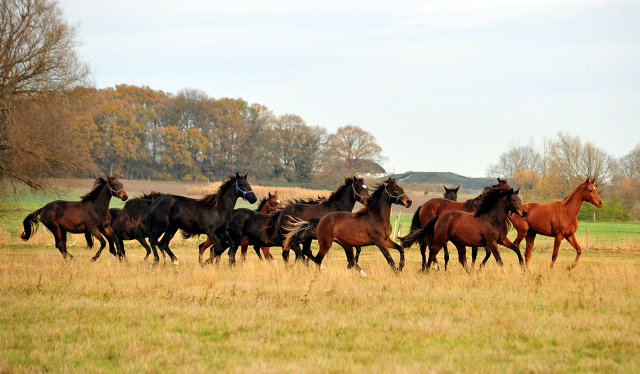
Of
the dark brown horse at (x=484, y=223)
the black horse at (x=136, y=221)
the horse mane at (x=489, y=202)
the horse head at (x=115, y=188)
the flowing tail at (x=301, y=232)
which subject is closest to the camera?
the dark brown horse at (x=484, y=223)

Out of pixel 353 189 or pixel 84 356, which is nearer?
pixel 84 356

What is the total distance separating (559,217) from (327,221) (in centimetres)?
530

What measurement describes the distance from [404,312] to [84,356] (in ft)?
12.0

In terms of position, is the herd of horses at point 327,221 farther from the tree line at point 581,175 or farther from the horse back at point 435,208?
the tree line at point 581,175

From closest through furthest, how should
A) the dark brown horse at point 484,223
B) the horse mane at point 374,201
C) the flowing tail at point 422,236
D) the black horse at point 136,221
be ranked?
the dark brown horse at point 484,223
the horse mane at point 374,201
the flowing tail at point 422,236
the black horse at point 136,221

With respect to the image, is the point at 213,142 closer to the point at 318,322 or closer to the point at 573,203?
the point at 573,203

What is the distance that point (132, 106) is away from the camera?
66375 mm

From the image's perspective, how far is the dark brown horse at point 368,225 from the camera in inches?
427

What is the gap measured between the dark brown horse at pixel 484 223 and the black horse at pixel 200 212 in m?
4.13

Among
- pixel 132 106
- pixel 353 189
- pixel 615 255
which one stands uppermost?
pixel 132 106

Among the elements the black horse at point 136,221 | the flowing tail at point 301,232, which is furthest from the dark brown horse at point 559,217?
the black horse at point 136,221

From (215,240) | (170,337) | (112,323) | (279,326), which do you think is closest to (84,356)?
(170,337)

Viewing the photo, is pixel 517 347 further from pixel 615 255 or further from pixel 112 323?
pixel 615 255

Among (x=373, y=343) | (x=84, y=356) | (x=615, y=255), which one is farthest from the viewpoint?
(x=615, y=255)
